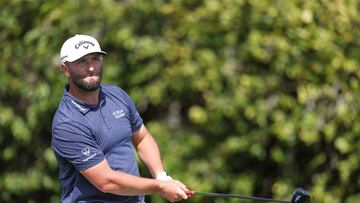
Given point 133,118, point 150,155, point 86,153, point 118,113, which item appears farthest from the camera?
point 150,155

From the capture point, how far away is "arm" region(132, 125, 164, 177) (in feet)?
19.3

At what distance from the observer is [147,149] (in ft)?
19.6

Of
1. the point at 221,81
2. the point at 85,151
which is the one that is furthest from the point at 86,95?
the point at 221,81

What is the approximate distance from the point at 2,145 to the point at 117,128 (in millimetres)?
3837

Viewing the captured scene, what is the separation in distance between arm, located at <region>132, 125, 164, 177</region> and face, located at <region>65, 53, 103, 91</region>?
618 mm

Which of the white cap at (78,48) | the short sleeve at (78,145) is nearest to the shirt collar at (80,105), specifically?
the short sleeve at (78,145)

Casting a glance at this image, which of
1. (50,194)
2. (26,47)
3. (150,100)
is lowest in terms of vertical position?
(50,194)

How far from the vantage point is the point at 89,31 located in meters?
8.48

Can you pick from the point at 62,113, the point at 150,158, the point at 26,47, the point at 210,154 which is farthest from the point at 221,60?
the point at 62,113

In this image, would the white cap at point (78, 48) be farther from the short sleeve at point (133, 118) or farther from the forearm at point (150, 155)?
the forearm at point (150, 155)

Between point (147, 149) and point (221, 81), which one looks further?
point (221, 81)

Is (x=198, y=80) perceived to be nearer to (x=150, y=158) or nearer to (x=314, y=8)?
(x=314, y=8)

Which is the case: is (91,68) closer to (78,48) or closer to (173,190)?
(78,48)

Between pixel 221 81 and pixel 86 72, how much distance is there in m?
2.88
